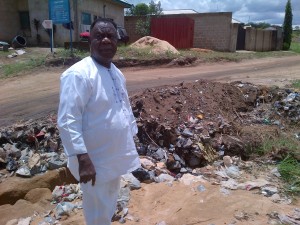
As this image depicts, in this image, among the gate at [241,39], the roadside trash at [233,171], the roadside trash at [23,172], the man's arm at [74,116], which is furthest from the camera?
the gate at [241,39]

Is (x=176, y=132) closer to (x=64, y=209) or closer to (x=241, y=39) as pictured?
(x=64, y=209)

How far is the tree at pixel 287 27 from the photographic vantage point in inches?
964

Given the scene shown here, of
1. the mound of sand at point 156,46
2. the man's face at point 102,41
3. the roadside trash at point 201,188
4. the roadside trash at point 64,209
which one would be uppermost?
the man's face at point 102,41

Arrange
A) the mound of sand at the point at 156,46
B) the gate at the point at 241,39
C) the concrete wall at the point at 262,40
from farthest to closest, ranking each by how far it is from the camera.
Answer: the gate at the point at 241,39
the concrete wall at the point at 262,40
the mound of sand at the point at 156,46

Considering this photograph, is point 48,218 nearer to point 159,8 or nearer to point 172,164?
point 172,164

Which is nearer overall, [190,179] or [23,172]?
[190,179]

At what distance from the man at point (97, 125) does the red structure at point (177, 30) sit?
18162 mm

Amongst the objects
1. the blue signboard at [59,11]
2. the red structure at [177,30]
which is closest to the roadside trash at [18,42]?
the blue signboard at [59,11]

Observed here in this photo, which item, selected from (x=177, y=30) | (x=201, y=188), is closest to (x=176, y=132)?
(x=201, y=188)

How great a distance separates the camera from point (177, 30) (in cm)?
1995

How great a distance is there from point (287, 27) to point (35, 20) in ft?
60.4

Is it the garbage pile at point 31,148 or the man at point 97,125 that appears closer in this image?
the man at point 97,125

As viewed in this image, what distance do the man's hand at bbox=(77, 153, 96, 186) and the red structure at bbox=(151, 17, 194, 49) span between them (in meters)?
18.5

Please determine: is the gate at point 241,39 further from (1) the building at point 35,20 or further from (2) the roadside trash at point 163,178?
(2) the roadside trash at point 163,178
